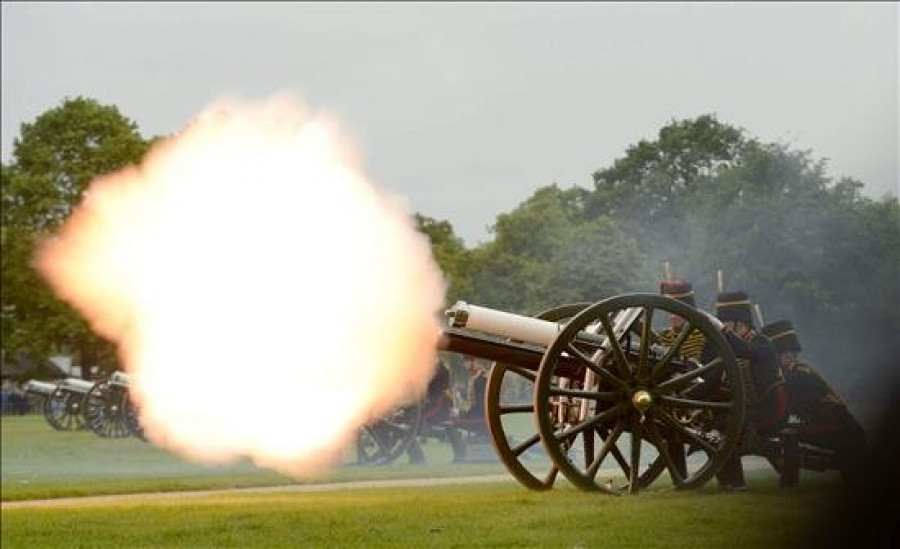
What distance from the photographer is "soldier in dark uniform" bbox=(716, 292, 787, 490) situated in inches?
364

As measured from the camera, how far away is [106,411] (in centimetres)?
4291

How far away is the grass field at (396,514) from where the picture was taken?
10062 mm

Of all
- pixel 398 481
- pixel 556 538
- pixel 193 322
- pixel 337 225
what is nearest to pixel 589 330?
pixel 337 225

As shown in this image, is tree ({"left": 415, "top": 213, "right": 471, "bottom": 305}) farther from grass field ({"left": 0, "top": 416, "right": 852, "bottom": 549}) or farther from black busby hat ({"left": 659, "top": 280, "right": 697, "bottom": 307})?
black busby hat ({"left": 659, "top": 280, "right": 697, "bottom": 307})

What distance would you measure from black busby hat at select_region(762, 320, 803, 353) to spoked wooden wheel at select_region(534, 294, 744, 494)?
0.66 m

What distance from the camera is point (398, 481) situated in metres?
22.8

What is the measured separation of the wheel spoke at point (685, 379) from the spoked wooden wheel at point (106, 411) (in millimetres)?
33775

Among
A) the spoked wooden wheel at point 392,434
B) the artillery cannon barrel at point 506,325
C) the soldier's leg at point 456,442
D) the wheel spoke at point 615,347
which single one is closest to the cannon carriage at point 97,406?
the spoked wooden wheel at point 392,434

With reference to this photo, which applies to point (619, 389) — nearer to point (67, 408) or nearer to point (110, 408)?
point (110, 408)

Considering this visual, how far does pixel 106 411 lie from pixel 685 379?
35512 mm

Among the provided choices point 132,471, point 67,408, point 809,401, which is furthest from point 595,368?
point 67,408

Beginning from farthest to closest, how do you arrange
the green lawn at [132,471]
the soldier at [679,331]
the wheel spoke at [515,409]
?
the green lawn at [132,471], the wheel spoke at [515,409], the soldier at [679,331]

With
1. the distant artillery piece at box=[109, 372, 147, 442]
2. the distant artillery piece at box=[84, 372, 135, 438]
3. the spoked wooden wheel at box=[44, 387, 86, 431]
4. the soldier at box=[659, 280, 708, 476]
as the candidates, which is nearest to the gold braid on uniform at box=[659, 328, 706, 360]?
the soldier at box=[659, 280, 708, 476]

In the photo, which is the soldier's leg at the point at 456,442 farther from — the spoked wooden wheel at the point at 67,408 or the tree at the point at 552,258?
the spoked wooden wheel at the point at 67,408
